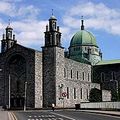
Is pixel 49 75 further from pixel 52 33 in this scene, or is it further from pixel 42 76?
pixel 52 33

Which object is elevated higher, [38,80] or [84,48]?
[84,48]

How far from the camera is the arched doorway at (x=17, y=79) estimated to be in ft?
294

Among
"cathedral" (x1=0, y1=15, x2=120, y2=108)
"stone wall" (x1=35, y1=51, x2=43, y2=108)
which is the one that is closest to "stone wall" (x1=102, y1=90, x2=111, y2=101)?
"cathedral" (x1=0, y1=15, x2=120, y2=108)

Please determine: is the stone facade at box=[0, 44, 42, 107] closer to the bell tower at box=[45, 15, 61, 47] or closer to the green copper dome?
the bell tower at box=[45, 15, 61, 47]

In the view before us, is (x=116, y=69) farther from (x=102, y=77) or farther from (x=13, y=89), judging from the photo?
(x=13, y=89)

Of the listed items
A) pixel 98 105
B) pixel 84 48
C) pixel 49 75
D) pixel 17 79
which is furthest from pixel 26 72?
pixel 84 48

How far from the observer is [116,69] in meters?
114

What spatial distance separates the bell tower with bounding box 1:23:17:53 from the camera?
→ 100075mm

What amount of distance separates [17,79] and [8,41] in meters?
13.0

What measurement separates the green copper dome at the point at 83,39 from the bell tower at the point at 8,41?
2528 centimetres

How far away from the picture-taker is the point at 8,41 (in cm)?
10088

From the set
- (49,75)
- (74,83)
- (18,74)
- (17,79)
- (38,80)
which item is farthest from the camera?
(74,83)

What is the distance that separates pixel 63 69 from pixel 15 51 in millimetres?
12039

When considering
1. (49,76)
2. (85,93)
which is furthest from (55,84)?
(85,93)
